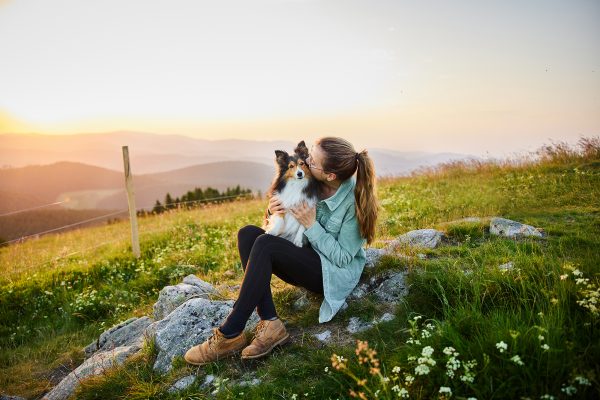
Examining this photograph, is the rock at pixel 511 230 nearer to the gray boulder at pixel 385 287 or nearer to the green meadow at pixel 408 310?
the green meadow at pixel 408 310

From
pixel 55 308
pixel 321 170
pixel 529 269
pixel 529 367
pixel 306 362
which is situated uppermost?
pixel 321 170

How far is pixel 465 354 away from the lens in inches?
110

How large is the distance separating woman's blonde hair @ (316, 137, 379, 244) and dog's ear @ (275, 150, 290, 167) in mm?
547

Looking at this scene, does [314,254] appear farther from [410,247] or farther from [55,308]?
[55,308]

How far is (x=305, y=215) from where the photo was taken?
4020mm

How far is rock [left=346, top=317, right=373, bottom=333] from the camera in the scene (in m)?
3.83

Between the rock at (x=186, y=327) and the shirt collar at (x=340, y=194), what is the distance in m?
1.55

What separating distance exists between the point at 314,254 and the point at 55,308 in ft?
19.0

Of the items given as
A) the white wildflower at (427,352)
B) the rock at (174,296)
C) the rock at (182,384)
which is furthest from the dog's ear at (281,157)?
the white wildflower at (427,352)

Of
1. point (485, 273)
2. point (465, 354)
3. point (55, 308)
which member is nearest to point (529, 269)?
point (485, 273)

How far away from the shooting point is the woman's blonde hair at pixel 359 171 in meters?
3.88

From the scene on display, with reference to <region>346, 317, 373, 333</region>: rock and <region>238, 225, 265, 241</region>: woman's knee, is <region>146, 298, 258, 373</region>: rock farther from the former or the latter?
<region>346, 317, 373, 333</region>: rock

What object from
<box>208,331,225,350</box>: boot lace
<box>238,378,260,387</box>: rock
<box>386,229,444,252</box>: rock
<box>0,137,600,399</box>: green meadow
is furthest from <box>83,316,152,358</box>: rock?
<box>386,229,444,252</box>: rock

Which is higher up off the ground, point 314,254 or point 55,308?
point 314,254
